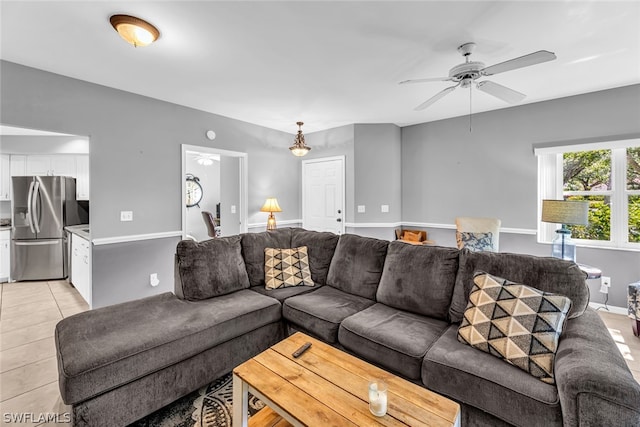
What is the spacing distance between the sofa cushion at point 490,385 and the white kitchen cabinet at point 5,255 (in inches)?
245

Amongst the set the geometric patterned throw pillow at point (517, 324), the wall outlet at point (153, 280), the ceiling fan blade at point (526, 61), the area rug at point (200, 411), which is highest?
the ceiling fan blade at point (526, 61)

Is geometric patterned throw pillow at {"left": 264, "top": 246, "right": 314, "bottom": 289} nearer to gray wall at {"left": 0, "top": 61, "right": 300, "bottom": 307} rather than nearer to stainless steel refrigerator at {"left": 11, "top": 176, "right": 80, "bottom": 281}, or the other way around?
gray wall at {"left": 0, "top": 61, "right": 300, "bottom": 307}

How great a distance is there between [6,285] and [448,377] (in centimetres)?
615

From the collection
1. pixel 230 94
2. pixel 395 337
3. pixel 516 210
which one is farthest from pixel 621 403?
pixel 230 94

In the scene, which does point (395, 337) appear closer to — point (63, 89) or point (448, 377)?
point (448, 377)

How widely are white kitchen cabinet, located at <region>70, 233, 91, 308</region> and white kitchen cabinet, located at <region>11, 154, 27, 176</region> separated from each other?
74.1 inches

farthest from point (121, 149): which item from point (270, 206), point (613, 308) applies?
point (613, 308)

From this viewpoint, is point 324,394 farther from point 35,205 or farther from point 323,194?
point 35,205

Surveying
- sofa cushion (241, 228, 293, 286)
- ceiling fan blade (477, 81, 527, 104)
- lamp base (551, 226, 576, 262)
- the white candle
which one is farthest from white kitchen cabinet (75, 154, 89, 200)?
lamp base (551, 226, 576, 262)

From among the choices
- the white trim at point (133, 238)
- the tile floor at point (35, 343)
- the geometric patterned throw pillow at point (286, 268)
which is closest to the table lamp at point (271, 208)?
the white trim at point (133, 238)

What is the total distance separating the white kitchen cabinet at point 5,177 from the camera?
4.56 metres

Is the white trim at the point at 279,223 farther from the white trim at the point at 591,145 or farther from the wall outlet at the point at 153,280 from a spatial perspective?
the white trim at the point at 591,145

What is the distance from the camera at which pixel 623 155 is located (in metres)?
3.27

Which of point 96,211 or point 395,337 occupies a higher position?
point 96,211
